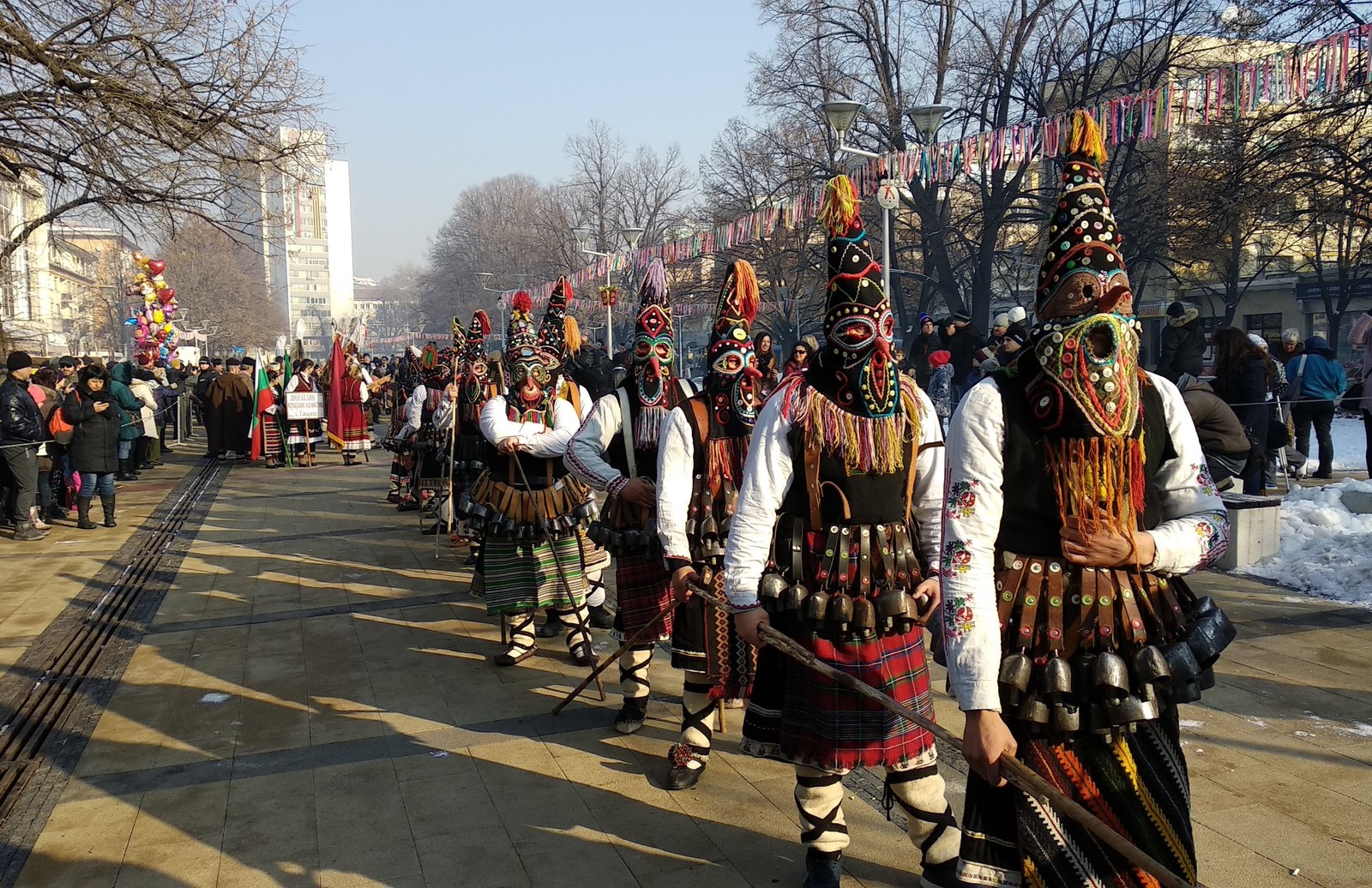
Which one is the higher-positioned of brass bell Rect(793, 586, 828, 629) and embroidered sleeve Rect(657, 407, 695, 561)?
embroidered sleeve Rect(657, 407, 695, 561)

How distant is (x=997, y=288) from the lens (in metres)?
44.5

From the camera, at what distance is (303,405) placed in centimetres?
2094

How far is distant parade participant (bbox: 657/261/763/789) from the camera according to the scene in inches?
189

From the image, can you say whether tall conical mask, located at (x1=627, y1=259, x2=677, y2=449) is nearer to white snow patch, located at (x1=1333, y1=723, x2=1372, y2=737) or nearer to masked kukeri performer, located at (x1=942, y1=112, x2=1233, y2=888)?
masked kukeri performer, located at (x1=942, y1=112, x2=1233, y2=888)

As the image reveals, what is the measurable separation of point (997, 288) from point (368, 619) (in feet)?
132

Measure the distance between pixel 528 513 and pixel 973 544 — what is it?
466cm

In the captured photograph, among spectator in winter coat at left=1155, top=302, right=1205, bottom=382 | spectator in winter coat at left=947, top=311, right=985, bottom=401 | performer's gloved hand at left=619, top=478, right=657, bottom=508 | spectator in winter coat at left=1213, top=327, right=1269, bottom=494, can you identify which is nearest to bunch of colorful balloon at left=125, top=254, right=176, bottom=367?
spectator in winter coat at left=947, top=311, right=985, bottom=401

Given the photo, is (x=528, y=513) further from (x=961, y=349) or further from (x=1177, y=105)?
(x=1177, y=105)

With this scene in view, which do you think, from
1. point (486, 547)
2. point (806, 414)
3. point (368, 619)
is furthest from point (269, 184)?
point (806, 414)

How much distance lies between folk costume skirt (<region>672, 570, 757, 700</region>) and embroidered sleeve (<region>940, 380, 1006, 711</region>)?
7.36ft

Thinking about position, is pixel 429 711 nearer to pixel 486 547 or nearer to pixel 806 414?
pixel 486 547

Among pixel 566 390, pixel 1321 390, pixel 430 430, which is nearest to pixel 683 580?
pixel 566 390

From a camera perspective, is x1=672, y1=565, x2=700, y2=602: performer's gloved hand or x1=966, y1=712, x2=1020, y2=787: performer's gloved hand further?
x1=672, y1=565, x2=700, y2=602: performer's gloved hand

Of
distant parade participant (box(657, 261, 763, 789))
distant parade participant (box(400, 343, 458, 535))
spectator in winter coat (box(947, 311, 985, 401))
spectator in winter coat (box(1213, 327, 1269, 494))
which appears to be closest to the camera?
distant parade participant (box(657, 261, 763, 789))
